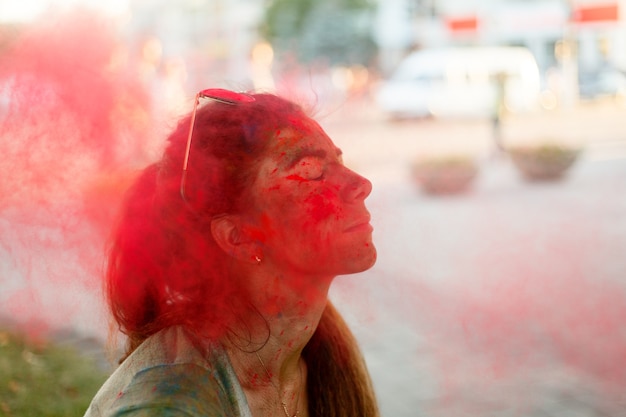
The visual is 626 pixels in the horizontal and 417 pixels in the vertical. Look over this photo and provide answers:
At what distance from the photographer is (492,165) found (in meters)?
11.7

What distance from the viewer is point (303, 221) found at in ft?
3.94

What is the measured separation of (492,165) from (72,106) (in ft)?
35.7

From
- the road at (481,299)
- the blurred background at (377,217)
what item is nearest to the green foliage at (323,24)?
the blurred background at (377,217)

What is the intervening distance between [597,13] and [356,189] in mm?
17477

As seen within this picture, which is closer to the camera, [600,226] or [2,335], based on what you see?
[2,335]

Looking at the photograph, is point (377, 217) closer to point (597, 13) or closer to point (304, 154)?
point (304, 154)

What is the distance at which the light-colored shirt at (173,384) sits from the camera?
1046 millimetres

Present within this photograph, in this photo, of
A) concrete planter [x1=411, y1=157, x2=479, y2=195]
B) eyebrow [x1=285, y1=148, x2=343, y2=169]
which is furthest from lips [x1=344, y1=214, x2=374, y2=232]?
concrete planter [x1=411, y1=157, x2=479, y2=195]

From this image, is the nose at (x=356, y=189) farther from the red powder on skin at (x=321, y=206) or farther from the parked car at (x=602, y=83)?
the parked car at (x=602, y=83)

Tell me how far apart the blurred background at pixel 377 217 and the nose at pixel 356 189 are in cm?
16

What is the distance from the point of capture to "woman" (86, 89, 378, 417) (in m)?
1.18

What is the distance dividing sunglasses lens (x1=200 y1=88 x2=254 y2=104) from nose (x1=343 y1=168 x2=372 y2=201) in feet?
0.65

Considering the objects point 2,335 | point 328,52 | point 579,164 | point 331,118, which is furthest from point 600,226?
point 328,52

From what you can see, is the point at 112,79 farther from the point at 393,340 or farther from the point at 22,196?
the point at 393,340
